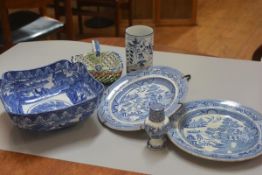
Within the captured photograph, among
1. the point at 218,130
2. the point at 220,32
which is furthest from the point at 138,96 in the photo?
the point at 220,32

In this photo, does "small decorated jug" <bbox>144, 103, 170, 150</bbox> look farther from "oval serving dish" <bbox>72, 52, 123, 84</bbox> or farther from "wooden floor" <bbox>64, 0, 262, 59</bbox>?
"wooden floor" <bbox>64, 0, 262, 59</bbox>

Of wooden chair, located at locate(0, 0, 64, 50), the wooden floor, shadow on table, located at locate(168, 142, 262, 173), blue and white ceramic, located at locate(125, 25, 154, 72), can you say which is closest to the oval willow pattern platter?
blue and white ceramic, located at locate(125, 25, 154, 72)

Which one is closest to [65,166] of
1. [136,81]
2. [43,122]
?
[43,122]

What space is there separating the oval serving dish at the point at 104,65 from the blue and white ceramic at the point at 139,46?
0.05 m

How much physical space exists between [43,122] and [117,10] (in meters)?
2.24

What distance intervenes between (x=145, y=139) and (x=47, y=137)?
0.81 ft

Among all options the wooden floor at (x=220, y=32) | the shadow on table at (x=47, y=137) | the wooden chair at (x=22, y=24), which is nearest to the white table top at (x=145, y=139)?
the shadow on table at (x=47, y=137)

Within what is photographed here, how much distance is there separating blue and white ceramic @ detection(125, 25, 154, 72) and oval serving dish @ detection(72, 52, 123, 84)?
52 mm

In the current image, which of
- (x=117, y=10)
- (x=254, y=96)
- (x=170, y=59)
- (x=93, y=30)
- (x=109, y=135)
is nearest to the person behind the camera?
(x=109, y=135)

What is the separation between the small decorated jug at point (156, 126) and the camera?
0.95 metres

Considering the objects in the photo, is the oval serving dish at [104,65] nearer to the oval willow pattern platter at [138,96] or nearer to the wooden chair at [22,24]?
the oval willow pattern platter at [138,96]

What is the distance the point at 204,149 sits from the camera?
965 millimetres

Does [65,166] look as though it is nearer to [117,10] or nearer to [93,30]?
[117,10]

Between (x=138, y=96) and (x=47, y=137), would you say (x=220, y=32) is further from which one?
(x=47, y=137)
